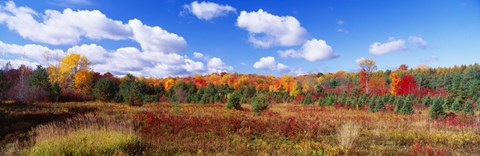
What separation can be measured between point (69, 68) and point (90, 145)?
2063 inches

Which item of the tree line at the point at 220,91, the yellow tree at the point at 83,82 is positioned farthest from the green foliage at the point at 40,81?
the yellow tree at the point at 83,82

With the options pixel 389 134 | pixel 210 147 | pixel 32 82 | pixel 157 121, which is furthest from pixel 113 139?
pixel 32 82

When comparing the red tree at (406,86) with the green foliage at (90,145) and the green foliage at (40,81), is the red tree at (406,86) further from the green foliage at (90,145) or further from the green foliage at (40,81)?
the green foliage at (90,145)

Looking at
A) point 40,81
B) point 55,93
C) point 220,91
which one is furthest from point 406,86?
point 40,81

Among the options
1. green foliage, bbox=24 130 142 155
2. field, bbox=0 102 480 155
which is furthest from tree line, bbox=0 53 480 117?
green foliage, bbox=24 130 142 155

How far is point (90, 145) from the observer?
25.7 feet

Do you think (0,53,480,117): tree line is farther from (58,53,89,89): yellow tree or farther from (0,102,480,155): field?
(0,102,480,155): field

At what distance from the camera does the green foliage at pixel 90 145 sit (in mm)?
7617

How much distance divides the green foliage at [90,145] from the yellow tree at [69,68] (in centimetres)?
5084

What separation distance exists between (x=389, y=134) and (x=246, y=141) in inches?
227

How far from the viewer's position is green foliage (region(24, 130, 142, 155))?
762 centimetres

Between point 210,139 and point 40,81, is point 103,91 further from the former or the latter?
point 210,139

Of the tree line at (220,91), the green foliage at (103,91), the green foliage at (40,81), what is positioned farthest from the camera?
the green foliage at (103,91)

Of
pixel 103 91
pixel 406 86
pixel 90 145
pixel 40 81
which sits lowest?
pixel 90 145
